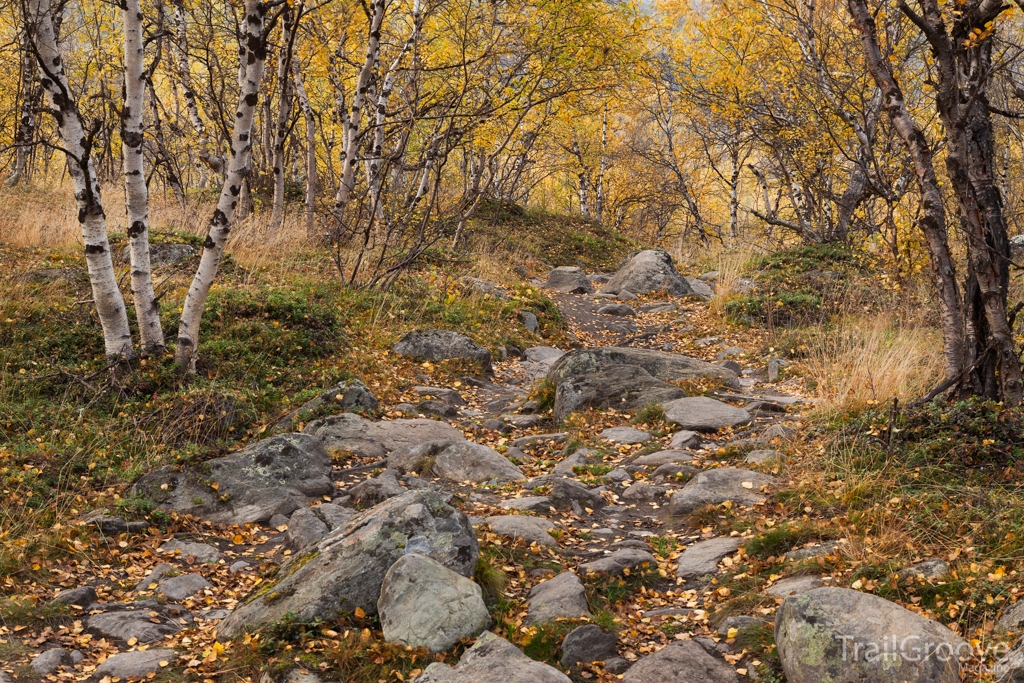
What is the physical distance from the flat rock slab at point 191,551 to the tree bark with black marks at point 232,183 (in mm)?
2773

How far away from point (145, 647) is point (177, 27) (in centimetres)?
1273

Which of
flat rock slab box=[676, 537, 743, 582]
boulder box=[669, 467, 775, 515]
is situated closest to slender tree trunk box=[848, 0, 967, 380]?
boulder box=[669, 467, 775, 515]

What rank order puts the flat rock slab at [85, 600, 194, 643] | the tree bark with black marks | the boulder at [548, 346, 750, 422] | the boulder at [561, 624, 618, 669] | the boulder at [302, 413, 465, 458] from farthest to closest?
1. the boulder at [548, 346, 750, 422]
2. the boulder at [302, 413, 465, 458]
3. the tree bark with black marks
4. the flat rock slab at [85, 600, 194, 643]
5. the boulder at [561, 624, 618, 669]

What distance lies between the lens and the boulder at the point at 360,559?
4.39m

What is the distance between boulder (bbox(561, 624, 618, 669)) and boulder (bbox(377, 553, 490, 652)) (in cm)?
51

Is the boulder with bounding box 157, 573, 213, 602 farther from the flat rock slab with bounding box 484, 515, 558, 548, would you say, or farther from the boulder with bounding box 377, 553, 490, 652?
the flat rock slab with bounding box 484, 515, 558, 548

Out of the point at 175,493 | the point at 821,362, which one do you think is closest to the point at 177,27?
the point at 175,493

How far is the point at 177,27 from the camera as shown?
13734 millimetres

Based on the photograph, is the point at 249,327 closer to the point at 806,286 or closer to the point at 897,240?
the point at 897,240

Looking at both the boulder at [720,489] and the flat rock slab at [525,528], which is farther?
the boulder at [720,489]

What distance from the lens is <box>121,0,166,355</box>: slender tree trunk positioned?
24.0ft

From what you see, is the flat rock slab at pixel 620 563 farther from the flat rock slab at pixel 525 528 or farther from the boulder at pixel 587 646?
the boulder at pixel 587 646

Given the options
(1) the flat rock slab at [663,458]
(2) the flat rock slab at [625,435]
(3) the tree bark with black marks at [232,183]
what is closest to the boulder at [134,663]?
(3) the tree bark with black marks at [232,183]

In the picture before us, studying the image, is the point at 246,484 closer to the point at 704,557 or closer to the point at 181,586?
the point at 181,586
